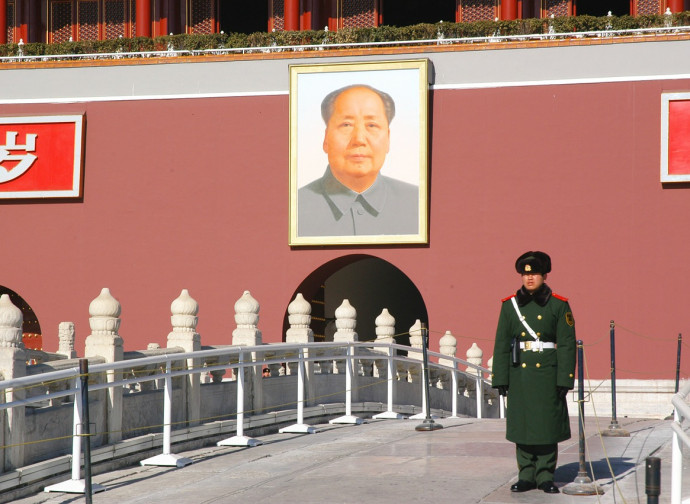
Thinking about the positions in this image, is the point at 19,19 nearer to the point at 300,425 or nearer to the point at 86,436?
the point at 300,425

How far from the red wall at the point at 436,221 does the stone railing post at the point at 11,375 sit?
659 inches

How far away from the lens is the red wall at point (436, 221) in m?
25.5

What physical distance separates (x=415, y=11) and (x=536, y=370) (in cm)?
2508

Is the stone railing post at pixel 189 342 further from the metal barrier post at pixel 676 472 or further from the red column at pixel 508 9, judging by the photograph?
the red column at pixel 508 9

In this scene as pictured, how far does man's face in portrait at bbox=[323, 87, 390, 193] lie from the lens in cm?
2666

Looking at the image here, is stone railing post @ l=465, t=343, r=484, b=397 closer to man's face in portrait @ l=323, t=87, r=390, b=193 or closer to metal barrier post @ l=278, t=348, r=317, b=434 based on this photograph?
man's face in portrait @ l=323, t=87, r=390, b=193

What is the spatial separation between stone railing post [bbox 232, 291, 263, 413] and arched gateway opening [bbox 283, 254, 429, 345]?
14776mm

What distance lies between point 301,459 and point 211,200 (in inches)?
650

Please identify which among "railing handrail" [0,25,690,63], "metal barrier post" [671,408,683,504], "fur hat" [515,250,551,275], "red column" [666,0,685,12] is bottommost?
"metal barrier post" [671,408,683,504]

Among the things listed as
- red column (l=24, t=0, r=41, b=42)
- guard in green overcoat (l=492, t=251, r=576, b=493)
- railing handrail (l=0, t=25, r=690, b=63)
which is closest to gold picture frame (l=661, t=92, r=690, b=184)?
railing handrail (l=0, t=25, r=690, b=63)

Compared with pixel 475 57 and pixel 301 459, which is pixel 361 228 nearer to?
pixel 475 57

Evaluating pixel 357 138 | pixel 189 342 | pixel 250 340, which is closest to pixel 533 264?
pixel 189 342

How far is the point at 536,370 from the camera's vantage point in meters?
9.29

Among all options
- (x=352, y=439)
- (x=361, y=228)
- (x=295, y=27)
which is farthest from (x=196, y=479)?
(x=295, y=27)
